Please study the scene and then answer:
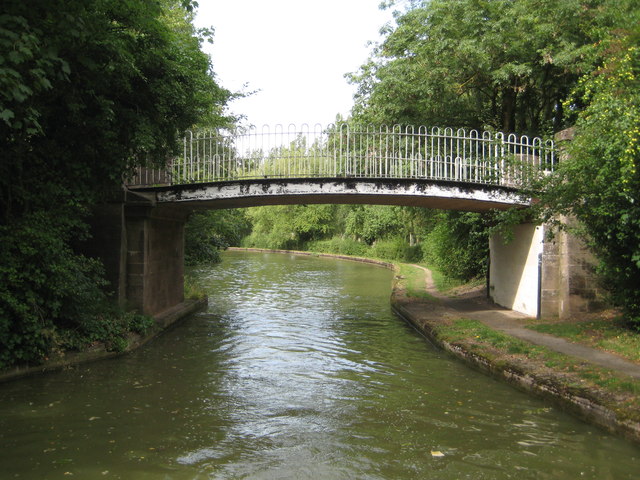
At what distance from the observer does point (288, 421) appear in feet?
20.6

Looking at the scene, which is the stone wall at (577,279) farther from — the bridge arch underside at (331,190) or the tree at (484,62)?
the tree at (484,62)

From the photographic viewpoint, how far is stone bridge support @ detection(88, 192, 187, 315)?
10805 millimetres

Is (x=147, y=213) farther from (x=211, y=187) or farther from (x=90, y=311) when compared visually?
(x=90, y=311)

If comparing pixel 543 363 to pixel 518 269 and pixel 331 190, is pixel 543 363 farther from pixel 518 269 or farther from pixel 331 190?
pixel 518 269

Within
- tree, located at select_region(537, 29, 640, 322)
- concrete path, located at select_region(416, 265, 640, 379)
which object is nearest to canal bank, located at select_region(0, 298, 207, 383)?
concrete path, located at select_region(416, 265, 640, 379)

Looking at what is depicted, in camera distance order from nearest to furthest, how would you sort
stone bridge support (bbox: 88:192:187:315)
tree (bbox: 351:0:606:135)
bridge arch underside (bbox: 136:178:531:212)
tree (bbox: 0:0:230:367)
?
tree (bbox: 0:0:230:367) < stone bridge support (bbox: 88:192:187:315) < bridge arch underside (bbox: 136:178:531:212) < tree (bbox: 351:0:606:135)

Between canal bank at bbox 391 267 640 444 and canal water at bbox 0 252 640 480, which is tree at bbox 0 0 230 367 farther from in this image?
canal bank at bbox 391 267 640 444

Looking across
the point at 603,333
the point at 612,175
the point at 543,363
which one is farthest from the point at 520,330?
the point at 612,175

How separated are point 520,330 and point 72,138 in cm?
874

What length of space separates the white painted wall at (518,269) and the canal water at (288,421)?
11.5 ft

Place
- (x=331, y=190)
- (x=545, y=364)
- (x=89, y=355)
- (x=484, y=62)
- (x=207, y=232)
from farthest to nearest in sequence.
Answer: (x=207, y=232) → (x=484, y=62) → (x=331, y=190) → (x=89, y=355) → (x=545, y=364)

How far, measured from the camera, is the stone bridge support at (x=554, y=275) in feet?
35.8

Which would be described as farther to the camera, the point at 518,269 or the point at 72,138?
the point at 518,269

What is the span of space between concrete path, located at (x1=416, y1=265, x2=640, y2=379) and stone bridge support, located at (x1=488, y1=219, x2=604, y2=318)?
1.80 ft
